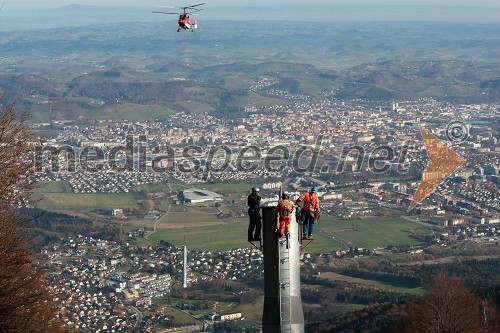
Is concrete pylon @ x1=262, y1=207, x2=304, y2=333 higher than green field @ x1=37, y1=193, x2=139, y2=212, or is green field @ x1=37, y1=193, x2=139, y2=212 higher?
concrete pylon @ x1=262, y1=207, x2=304, y2=333

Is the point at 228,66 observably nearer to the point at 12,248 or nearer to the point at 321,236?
the point at 321,236

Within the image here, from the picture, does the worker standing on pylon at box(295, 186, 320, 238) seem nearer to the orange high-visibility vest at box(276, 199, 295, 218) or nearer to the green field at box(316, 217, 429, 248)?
the orange high-visibility vest at box(276, 199, 295, 218)

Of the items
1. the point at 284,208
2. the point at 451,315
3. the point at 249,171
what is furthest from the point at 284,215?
the point at 249,171

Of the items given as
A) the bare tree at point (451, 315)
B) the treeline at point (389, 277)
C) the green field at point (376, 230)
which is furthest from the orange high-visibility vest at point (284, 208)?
the green field at point (376, 230)
